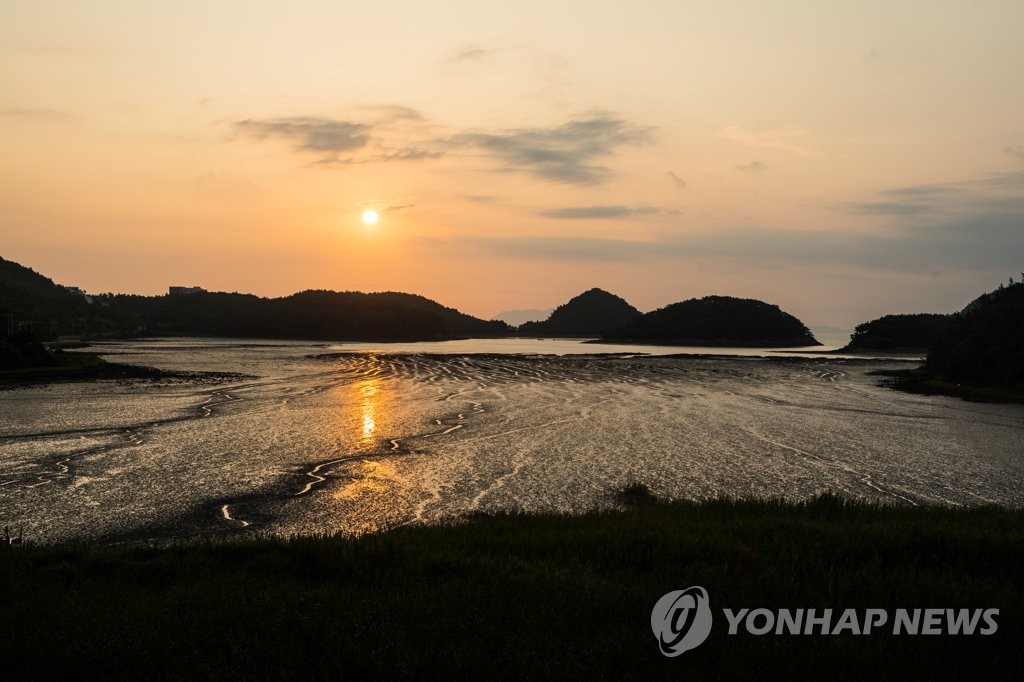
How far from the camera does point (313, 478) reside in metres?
30.5

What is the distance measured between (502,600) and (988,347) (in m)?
98.2

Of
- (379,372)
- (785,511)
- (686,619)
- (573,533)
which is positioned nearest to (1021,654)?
(686,619)

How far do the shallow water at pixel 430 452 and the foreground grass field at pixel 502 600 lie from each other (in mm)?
7988

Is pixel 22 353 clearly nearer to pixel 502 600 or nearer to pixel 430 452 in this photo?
pixel 430 452

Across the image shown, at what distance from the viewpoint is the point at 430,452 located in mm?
37312

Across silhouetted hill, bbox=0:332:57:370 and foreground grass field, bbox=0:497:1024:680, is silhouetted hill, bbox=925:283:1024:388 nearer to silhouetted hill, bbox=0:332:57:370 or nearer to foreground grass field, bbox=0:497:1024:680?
foreground grass field, bbox=0:497:1024:680

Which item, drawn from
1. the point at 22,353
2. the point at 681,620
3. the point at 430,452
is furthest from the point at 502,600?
the point at 22,353

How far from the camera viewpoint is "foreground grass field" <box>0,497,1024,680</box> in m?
9.74

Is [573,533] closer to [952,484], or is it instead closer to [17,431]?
[952,484]

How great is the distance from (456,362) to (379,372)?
2473cm

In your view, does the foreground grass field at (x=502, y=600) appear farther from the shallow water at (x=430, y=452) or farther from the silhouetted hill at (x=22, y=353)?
the silhouetted hill at (x=22, y=353)

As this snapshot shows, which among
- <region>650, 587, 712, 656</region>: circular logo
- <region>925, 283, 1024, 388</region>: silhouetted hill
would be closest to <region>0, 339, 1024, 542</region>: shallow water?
<region>650, 587, 712, 656</region>: circular logo

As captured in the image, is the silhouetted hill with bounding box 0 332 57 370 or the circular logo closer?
the circular logo

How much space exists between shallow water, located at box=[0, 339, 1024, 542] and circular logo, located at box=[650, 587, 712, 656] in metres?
12.9
